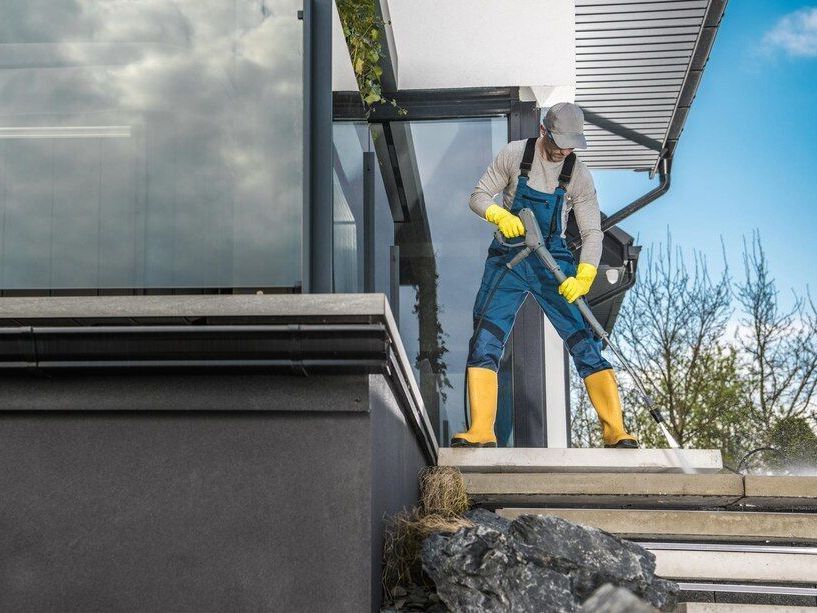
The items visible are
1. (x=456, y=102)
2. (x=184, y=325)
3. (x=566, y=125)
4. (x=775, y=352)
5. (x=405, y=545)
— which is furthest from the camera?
(x=775, y=352)

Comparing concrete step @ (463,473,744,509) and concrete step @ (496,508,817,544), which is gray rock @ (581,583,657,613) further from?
concrete step @ (463,473,744,509)

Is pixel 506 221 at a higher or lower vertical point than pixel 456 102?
lower

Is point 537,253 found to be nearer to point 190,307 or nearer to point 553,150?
point 553,150

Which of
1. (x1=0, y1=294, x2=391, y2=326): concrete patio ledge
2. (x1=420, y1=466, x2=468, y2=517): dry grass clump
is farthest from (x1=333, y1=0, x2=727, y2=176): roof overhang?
(x1=0, y1=294, x2=391, y2=326): concrete patio ledge

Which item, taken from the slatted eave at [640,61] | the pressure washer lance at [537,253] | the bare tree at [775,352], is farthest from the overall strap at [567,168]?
the bare tree at [775,352]

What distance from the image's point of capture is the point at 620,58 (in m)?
8.03

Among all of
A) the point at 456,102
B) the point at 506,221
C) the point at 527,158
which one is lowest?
the point at 506,221

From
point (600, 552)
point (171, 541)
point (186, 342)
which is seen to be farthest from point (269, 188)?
point (600, 552)

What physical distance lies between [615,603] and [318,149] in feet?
5.22

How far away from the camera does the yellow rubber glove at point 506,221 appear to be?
5.60m

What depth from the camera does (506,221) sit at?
18.4ft

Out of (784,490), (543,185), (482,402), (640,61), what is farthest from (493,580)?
(640,61)

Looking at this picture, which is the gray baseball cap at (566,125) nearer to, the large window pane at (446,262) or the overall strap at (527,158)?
the overall strap at (527,158)

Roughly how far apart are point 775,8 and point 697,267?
11.7 meters
